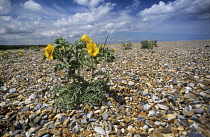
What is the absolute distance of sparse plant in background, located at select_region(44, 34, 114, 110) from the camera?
95.1 inches

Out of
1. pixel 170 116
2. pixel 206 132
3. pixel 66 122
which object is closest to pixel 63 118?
pixel 66 122

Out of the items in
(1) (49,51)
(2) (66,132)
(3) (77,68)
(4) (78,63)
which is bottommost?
(2) (66,132)

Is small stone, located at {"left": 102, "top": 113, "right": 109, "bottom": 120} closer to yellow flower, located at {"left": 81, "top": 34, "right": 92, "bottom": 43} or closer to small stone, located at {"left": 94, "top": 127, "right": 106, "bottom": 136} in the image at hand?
small stone, located at {"left": 94, "top": 127, "right": 106, "bottom": 136}

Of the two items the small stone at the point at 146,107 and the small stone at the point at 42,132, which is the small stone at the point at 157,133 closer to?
the small stone at the point at 146,107

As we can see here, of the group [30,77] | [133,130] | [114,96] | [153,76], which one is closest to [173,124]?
[133,130]

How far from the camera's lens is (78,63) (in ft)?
8.59

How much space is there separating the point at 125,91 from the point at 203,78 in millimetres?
2473

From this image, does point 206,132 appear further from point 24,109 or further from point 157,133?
point 24,109

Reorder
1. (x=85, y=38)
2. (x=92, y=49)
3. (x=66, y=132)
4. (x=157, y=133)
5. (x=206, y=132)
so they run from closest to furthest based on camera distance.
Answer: (x=206, y=132) < (x=157, y=133) < (x=66, y=132) < (x=92, y=49) < (x=85, y=38)

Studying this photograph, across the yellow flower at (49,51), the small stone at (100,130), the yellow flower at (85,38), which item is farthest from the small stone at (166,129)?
the yellow flower at (49,51)

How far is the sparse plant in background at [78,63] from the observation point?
242cm

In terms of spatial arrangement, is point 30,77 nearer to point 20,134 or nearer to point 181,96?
point 20,134

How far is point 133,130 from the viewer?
212cm

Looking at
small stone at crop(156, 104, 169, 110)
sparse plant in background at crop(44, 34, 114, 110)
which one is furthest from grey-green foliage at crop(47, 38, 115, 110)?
small stone at crop(156, 104, 169, 110)
